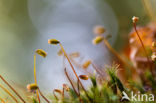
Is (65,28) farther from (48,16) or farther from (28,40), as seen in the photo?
(28,40)

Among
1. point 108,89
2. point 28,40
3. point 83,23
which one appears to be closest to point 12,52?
point 28,40

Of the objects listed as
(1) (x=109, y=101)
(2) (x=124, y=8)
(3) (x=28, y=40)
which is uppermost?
(2) (x=124, y=8)

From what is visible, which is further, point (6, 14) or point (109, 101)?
point (6, 14)

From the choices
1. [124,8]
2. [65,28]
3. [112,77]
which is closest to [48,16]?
[65,28]

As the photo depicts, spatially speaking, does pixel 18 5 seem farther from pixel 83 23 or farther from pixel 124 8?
pixel 124 8

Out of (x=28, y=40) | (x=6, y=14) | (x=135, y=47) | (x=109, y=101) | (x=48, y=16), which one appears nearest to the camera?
(x=109, y=101)

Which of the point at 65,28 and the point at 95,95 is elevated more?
the point at 65,28

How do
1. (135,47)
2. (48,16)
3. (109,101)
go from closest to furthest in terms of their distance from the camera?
1. (109,101)
2. (135,47)
3. (48,16)
